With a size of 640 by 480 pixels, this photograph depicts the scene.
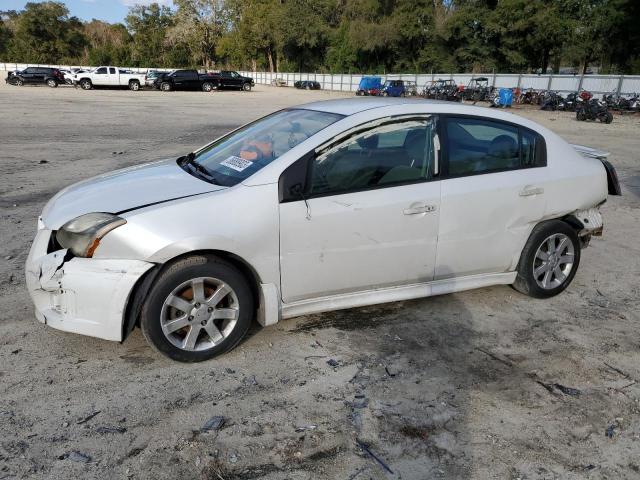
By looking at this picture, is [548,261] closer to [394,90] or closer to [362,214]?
[362,214]

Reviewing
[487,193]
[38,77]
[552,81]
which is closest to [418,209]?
[487,193]

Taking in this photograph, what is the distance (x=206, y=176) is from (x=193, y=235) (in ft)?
2.57

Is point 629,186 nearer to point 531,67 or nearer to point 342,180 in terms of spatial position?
point 342,180

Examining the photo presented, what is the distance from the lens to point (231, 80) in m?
47.1

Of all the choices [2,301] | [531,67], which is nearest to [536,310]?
[2,301]

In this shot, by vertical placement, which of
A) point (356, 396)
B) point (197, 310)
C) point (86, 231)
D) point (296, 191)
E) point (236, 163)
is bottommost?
point (356, 396)

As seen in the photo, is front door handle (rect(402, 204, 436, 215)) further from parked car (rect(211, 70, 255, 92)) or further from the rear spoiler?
parked car (rect(211, 70, 255, 92))

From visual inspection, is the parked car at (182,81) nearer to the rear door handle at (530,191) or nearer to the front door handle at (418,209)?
the rear door handle at (530,191)

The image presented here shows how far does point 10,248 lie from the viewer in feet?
18.1

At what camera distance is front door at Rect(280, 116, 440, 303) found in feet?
11.6

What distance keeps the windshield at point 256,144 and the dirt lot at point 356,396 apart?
1.22m

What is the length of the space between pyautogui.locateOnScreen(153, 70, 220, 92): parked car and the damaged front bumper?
43.4 meters

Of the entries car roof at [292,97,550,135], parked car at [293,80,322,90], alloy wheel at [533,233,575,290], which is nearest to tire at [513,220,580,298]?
alloy wheel at [533,233,575,290]

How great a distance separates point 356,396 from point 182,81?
44.5 metres
